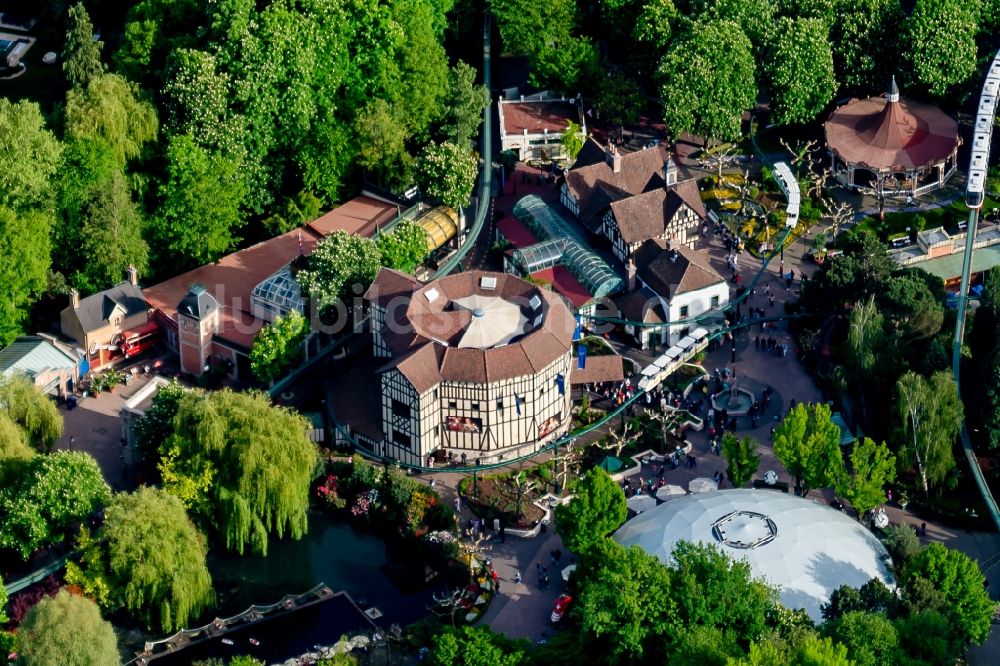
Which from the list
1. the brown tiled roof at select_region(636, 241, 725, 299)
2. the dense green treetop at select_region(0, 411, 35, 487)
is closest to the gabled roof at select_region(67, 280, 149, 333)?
the dense green treetop at select_region(0, 411, 35, 487)

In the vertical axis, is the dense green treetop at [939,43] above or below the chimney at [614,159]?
above

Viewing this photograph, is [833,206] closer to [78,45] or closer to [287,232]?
[287,232]

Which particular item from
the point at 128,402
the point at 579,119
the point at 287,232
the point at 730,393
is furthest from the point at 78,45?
the point at 730,393

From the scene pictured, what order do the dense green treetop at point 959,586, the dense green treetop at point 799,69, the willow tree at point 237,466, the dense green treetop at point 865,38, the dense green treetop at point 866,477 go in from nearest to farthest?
the dense green treetop at point 959,586
the willow tree at point 237,466
the dense green treetop at point 866,477
the dense green treetop at point 799,69
the dense green treetop at point 865,38

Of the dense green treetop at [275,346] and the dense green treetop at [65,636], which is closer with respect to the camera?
the dense green treetop at [65,636]

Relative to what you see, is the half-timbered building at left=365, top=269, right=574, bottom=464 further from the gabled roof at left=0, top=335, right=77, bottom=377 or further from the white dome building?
the gabled roof at left=0, top=335, right=77, bottom=377

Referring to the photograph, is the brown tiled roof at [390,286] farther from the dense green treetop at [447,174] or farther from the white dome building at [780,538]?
the white dome building at [780,538]

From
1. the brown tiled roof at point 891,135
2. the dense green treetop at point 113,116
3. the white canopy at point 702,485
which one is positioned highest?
the dense green treetop at point 113,116

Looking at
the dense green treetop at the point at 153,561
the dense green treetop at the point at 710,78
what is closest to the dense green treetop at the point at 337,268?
the dense green treetop at the point at 153,561
